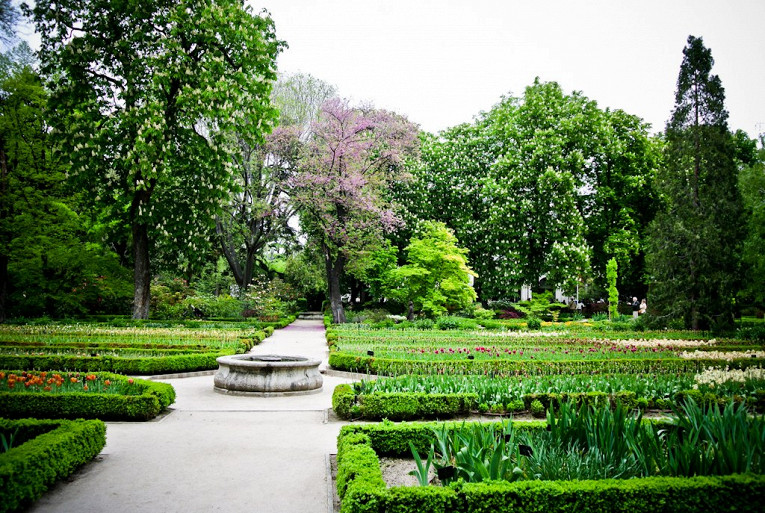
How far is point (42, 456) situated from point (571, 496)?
4.42 metres

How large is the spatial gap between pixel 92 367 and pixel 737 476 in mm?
10680

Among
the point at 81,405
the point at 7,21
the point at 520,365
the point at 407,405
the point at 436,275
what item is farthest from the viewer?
the point at 436,275

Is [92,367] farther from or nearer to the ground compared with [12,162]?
nearer to the ground

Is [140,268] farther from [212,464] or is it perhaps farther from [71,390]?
[212,464]

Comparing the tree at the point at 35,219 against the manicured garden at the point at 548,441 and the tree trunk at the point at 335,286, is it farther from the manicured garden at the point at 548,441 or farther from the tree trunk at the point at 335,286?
the manicured garden at the point at 548,441

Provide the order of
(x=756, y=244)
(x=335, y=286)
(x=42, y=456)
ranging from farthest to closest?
(x=335, y=286), (x=756, y=244), (x=42, y=456)

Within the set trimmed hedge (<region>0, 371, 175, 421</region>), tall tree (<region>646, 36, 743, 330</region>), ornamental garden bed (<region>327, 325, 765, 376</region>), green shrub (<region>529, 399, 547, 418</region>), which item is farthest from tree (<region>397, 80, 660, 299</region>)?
trimmed hedge (<region>0, 371, 175, 421</region>)

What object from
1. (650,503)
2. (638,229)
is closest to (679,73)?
(638,229)

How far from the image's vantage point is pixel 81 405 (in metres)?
6.79

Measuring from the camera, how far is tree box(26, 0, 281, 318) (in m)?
14.8

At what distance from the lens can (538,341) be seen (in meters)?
16.3

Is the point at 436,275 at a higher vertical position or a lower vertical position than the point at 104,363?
higher

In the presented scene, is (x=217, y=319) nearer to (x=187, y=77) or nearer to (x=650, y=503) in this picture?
(x=187, y=77)

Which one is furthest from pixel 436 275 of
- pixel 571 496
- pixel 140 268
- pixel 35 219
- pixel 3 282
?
pixel 571 496
